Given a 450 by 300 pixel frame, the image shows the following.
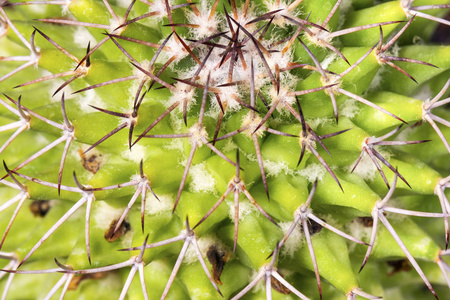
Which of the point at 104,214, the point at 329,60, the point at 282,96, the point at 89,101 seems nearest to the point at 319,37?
the point at 329,60

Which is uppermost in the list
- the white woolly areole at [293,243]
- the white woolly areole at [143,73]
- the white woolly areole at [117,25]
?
the white woolly areole at [117,25]

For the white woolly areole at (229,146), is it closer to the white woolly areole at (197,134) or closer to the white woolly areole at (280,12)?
the white woolly areole at (197,134)

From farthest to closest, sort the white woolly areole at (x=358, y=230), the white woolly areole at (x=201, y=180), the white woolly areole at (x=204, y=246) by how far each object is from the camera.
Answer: the white woolly areole at (x=358, y=230)
the white woolly areole at (x=204, y=246)
the white woolly areole at (x=201, y=180)

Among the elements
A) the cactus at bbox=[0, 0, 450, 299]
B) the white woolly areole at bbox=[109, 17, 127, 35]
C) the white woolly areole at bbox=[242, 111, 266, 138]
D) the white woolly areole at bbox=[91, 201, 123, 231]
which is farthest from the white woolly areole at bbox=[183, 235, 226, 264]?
the white woolly areole at bbox=[109, 17, 127, 35]

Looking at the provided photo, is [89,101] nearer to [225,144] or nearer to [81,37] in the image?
[81,37]

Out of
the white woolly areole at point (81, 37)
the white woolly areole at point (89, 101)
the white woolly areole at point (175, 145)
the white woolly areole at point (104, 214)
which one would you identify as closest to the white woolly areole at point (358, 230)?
the white woolly areole at point (175, 145)

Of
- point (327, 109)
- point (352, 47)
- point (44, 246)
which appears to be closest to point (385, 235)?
point (327, 109)

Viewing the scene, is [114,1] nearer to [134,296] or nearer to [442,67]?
[134,296]

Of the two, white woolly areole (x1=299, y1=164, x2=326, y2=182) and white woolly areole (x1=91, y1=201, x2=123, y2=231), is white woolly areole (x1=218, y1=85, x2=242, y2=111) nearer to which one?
white woolly areole (x1=299, y1=164, x2=326, y2=182)

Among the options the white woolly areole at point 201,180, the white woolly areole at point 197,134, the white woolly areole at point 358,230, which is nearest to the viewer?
the white woolly areole at point 197,134
